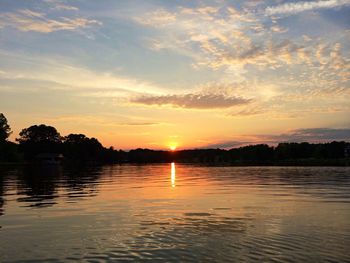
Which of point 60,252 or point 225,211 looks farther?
point 225,211

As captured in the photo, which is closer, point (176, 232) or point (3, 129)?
point (176, 232)

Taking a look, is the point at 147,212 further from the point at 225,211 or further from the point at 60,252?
the point at 60,252

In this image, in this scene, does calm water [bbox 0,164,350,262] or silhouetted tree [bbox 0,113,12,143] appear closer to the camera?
calm water [bbox 0,164,350,262]

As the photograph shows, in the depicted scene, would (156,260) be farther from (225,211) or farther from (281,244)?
(225,211)

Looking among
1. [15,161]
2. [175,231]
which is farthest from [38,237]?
[15,161]

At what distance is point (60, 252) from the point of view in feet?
47.8

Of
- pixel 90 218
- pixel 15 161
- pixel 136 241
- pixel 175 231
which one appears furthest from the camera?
pixel 15 161

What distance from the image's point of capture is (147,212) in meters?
25.2

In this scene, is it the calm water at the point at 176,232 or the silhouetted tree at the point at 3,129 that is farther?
the silhouetted tree at the point at 3,129

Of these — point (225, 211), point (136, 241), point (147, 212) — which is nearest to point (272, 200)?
point (225, 211)

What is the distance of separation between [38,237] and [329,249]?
12266mm

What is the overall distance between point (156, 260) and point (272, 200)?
20.6 meters

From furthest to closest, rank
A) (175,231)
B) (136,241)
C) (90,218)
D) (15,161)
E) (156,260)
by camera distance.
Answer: (15,161)
(90,218)
(175,231)
(136,241)
(156,260)

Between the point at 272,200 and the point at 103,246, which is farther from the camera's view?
the point at 272,200
